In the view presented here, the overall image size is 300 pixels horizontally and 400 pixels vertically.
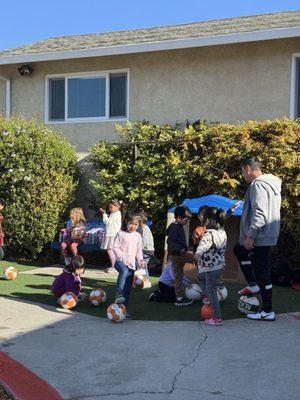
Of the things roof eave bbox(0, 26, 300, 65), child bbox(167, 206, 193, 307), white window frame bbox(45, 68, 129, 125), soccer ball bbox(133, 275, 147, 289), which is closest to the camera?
child bbox(167, 206, 193, 307)

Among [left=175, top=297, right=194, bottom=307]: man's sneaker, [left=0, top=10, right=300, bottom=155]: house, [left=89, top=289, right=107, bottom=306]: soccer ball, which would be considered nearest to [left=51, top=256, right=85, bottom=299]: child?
[left=89, top=289, right=107, bottom=306]: soccer ball

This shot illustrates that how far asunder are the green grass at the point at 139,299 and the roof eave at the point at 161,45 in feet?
17.9

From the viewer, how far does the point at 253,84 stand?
39.2 ft

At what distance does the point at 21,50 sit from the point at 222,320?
10816mm

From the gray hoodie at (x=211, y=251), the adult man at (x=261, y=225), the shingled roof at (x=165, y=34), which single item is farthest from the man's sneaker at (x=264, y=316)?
the shingled roof at (x=165, y=34)

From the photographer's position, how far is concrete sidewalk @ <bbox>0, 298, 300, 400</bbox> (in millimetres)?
4246

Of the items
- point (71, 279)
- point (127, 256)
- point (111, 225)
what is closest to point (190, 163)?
Answer: point (111, 225)

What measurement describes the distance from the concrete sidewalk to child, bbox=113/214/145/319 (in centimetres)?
50

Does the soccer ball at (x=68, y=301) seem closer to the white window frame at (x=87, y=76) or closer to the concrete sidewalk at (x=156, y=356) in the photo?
the concrete sidewalk at (x=156, y=356)

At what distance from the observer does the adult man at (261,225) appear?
6.25 meters

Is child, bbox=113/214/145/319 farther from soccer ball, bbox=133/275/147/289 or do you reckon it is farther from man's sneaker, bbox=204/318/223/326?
soccer ball, bbox=133/275/147/289

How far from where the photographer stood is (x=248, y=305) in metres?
6.69

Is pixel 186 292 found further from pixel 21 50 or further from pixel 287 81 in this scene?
pixel 21 50

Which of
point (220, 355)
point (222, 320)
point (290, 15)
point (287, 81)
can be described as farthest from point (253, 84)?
point (220, 355)
